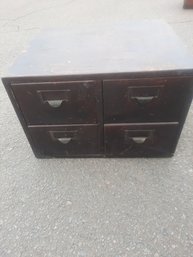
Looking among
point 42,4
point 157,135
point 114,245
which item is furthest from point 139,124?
point 42,4

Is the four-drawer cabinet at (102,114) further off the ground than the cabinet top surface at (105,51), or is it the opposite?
the cabinet top surface at (105,51)

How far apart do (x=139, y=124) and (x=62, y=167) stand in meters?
0.47

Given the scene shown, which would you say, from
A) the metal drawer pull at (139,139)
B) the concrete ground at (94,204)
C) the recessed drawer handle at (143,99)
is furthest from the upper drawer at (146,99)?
the concrete ground at (94,204)

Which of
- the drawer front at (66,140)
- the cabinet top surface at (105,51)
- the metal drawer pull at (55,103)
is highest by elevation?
the cabinet top surface at (105,51)

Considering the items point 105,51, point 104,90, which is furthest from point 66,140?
point 105,51

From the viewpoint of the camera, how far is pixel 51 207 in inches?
40.6

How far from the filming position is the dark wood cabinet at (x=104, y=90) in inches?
33.5

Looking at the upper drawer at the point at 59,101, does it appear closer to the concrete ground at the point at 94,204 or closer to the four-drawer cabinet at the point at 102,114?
the four-drawer cabinet at the point at 102,114

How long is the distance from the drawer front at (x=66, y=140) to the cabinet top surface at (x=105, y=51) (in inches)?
11.2

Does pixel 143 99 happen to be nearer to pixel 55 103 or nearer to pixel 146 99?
pixel 146 99

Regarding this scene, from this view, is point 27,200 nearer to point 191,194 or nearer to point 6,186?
point 6,186

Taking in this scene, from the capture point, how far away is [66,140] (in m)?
1.09

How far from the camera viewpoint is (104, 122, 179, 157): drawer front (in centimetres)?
103

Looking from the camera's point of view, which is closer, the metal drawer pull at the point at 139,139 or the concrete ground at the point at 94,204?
the concrete ground at the point at 94,204
